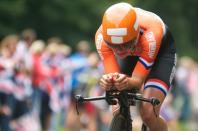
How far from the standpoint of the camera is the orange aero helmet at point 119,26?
10.8 meters

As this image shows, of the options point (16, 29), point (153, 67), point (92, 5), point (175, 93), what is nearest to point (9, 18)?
point (16, 29)

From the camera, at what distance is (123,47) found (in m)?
11.0

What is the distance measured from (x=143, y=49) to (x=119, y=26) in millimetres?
749

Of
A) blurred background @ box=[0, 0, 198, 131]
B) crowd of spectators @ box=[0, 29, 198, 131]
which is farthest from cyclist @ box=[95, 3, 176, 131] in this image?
crowd of spectators @ box=[0, 29, 198, 131]

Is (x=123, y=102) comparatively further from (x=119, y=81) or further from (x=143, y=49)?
(x=143, y=49)

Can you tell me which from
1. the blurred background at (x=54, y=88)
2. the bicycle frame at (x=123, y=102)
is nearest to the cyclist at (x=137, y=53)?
the bicycle frame at (x=123, y=102)

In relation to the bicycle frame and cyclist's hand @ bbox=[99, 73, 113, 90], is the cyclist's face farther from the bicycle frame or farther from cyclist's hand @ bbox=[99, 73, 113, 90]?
the bicycle frame

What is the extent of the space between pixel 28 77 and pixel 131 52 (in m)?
7.63

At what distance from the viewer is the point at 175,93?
87.1 feet

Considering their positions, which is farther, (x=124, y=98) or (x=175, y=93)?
(x=175, y=93)

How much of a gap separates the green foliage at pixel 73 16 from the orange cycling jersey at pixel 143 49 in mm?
20819

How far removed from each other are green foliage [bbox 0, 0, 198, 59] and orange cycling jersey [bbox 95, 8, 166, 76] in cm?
2082

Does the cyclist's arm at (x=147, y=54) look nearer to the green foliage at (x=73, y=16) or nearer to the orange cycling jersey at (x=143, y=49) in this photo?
the orange cycling jersey at (x=143, y=49)

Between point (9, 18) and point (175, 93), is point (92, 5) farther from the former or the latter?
point (175, 93)
